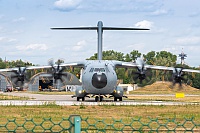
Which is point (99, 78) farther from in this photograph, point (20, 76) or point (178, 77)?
point (20, 76)

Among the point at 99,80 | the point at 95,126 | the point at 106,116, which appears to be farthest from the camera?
the point at 99,80

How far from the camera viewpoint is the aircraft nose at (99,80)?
3662 centimetres

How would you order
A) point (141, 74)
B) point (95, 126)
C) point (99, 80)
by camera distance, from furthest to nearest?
point (141, 74)
point (99, 80)
point (95, 126)

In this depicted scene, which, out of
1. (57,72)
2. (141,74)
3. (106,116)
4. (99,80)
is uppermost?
(57,72)

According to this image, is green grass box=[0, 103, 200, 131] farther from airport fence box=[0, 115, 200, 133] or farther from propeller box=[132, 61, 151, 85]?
propeller box=[132, 61, 151, 85]

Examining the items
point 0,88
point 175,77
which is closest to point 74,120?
point 175,77

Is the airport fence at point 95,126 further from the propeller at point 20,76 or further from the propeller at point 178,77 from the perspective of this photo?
the propeller at point 20,76

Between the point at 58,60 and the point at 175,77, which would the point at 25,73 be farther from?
the point at 175,77

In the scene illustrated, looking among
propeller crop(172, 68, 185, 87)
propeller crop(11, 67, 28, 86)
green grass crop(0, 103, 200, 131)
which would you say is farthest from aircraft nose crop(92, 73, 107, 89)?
green grass crop(0, 103, 200, 131)

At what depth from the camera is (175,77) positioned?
41469 millimetres

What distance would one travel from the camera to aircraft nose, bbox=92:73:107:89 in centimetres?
3662

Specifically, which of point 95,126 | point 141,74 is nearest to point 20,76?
point 141,74

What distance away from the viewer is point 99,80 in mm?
36562

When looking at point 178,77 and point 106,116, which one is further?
point 178,77
